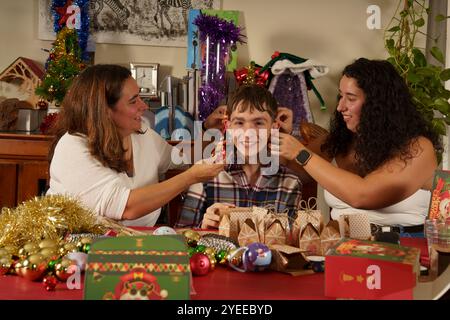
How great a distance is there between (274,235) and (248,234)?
6cm

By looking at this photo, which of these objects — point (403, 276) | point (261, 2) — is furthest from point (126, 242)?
point (261, 2)

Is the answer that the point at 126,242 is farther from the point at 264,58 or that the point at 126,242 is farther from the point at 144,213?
the point at 264,58

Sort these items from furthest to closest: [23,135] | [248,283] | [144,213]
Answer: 1. [23,135]
2. [144,213]
3. [248,283]

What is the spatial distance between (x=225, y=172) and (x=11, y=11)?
201 cm

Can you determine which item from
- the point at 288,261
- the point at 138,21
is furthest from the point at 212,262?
the point at 138,21

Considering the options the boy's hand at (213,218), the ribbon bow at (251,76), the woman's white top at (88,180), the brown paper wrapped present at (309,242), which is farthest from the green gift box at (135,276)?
the ribbon bow at (251,76)

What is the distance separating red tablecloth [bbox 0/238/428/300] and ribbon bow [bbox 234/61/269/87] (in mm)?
2146

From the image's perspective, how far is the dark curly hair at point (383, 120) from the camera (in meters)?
2.15

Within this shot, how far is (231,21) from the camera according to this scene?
136 inches

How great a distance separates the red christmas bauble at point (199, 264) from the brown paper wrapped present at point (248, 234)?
189 mm

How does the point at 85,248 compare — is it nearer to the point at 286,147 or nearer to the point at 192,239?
the point at 192,239

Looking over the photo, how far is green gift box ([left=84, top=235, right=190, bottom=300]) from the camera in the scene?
981mm

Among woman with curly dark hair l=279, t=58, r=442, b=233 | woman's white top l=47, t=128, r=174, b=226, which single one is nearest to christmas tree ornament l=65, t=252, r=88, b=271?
woman's white top l=47, t=128, r=174, b=226

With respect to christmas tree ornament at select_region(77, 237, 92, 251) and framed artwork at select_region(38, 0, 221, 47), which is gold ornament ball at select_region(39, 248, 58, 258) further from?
framed artwork at select_region(38, 0, 221, 47)
